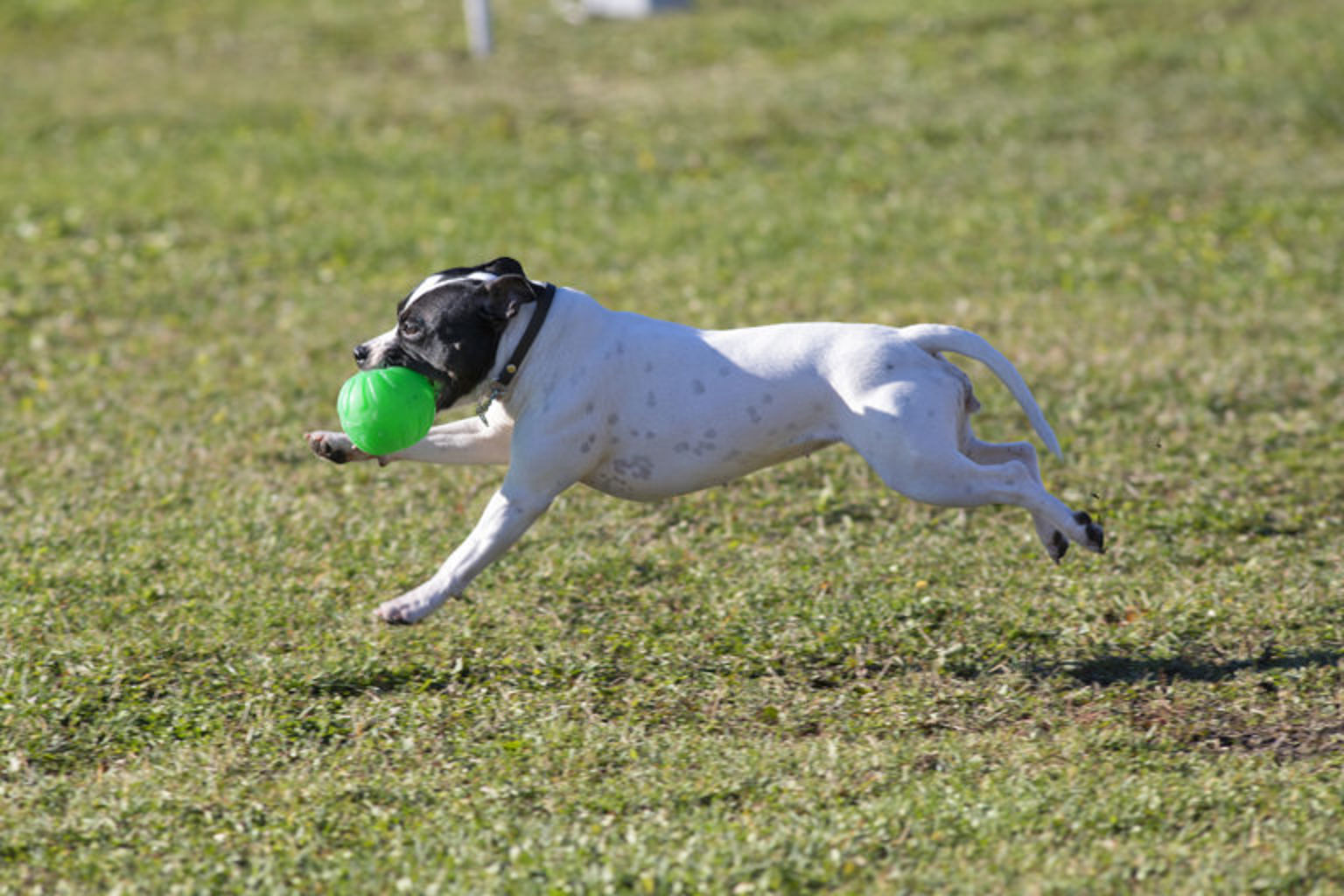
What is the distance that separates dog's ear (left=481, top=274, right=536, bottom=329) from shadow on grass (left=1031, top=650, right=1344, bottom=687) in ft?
7.15

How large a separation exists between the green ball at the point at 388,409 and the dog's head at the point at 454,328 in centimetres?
6

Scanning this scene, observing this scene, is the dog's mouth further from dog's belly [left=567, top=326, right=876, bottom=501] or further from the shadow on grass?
the shadow on grass

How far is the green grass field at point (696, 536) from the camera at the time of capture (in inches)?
184

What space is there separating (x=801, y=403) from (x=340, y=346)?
16.2ft

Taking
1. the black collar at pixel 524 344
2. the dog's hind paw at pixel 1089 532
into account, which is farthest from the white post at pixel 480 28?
the dog's hind paw at pixel 1089 532

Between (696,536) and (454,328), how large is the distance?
6.52ft

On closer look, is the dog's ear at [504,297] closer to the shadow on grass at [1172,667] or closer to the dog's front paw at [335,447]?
the dog's front paw at [335,447]

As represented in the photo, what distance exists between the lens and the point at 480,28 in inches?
683

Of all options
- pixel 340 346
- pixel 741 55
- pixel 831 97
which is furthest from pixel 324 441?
pixel 741 55

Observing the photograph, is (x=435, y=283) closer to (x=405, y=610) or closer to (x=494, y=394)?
(x=494, y=394)

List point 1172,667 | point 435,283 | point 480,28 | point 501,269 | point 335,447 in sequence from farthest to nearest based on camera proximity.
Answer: point 480,28
point 335,447
point 1172,667
point 501,269
point 435,283

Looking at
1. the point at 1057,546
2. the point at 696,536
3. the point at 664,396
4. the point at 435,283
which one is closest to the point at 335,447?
the point at 435,283

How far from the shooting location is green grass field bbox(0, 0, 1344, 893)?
15.3 ft

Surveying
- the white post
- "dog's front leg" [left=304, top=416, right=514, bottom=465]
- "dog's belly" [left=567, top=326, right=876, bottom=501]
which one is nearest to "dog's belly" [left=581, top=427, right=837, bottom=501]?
"dog's belly" [left=567, top=326, right=876, bottom=501]
